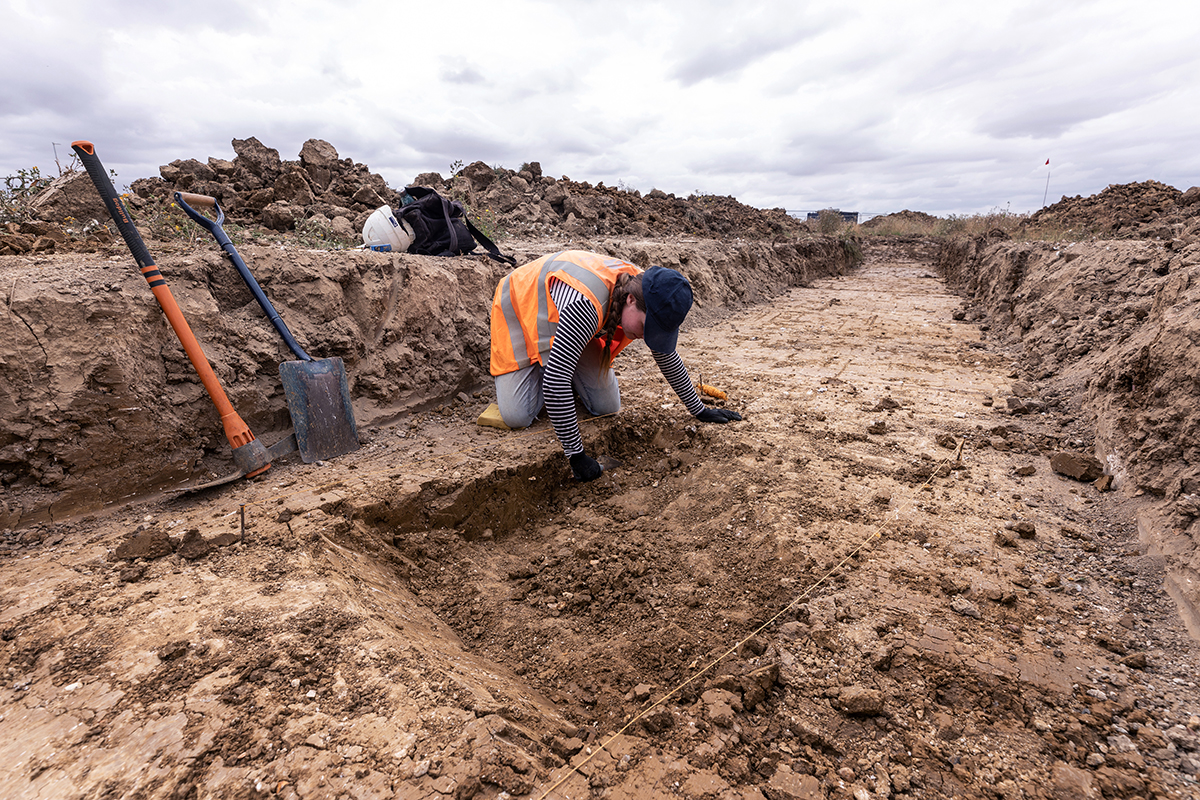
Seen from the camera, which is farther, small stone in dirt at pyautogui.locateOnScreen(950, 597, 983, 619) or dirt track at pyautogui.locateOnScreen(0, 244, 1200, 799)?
Answer: small stone in dirt at pyautogui.locateOnScreen(950, 597, 983, 619)

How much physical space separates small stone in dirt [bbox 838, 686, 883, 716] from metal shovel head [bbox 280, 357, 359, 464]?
2.78 meters

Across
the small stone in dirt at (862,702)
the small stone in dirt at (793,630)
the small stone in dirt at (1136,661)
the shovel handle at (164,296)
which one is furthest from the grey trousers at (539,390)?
the small stone in dirt at (1136,661)

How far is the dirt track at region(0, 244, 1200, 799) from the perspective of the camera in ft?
4.43

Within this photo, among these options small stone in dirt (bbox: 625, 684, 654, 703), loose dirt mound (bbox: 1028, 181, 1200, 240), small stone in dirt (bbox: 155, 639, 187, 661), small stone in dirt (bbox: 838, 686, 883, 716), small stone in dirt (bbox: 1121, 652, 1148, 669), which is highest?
loose dirt mound (bbox: 1028, 181, 1200, 240)

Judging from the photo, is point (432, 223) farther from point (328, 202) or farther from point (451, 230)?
point (328, 202)

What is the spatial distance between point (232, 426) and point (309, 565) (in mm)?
1125

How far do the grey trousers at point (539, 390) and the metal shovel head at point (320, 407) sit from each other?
3.10 feet

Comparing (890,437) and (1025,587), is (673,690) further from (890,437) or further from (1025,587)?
(890,437)

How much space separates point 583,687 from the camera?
5.92ft

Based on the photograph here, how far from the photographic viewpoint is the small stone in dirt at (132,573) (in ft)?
6.28

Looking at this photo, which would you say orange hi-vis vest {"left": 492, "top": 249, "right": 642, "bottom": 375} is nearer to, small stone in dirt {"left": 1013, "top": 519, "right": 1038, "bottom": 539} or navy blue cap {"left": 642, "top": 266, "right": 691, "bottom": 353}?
navy blue cap {"left": 642, "top": 266, "right": 691, "bottom": 353}

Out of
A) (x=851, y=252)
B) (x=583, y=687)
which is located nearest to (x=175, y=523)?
(x=583, y=687)

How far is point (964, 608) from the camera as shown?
1.93 metres

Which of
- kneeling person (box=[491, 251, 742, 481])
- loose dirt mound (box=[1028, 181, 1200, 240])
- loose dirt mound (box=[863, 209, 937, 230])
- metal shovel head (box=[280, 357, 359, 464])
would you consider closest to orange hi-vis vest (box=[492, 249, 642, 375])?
kneeling person (box=[491, 251, 742, 481])
